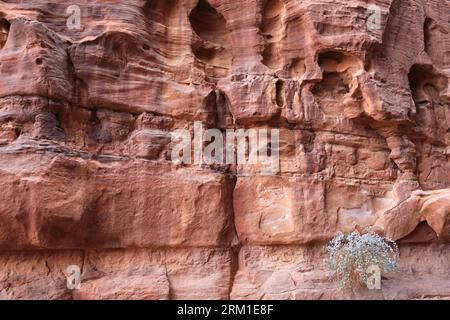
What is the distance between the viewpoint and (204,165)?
7.74 meters

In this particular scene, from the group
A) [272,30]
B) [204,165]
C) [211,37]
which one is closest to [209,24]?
[211,37]

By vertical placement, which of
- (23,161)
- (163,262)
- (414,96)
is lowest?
(163,262)

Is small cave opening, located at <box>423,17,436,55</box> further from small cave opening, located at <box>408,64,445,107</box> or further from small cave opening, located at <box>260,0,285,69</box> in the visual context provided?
A: small cave opening, located at <box>260,0,285,69</box>

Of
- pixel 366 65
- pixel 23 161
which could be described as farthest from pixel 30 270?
pixel 366 65

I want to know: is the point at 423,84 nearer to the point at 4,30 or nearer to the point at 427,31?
the point at 427,31

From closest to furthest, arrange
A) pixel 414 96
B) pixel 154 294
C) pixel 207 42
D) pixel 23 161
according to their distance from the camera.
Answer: pixel 23 161 < pixel 154 294 < pixel 207 42 < pixel 414 96

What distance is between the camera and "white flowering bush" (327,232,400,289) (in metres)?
7.11

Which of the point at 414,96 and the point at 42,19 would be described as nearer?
the point at 42,19

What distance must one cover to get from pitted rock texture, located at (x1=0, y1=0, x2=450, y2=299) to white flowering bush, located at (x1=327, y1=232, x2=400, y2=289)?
272 mm

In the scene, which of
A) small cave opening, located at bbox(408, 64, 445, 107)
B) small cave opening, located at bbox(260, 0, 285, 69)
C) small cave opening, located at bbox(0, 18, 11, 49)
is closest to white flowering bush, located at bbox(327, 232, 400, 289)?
small cave opening, located at bbox(260, 0, 285, 69)

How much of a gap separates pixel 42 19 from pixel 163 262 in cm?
471

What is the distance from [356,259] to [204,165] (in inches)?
122

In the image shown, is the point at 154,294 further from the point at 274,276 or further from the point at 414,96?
the point at 414,96
